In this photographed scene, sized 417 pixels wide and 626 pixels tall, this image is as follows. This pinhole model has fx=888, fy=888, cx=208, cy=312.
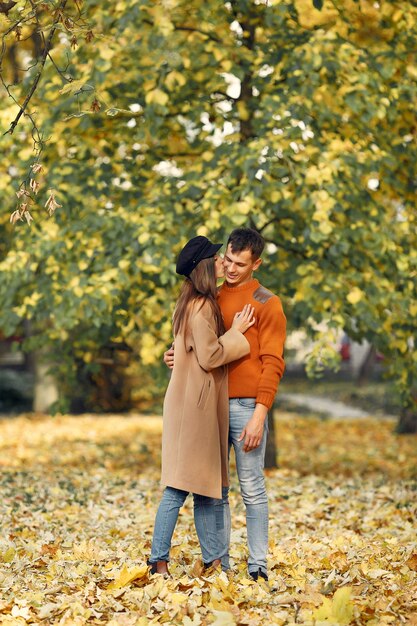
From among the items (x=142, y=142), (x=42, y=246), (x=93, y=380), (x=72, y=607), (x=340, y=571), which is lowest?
(x=93, y=380)

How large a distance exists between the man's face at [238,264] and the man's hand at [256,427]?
68 cm

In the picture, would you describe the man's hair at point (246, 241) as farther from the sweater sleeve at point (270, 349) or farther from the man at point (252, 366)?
the sweater sleeve at point (270, 349)

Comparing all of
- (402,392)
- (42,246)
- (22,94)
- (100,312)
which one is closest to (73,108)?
(22,94)

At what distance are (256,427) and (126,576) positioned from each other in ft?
3.39

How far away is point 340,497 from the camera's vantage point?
8281mm

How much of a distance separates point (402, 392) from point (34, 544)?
4.62 metres

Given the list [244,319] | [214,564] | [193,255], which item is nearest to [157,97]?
[193,255]

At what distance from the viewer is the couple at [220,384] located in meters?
4.49

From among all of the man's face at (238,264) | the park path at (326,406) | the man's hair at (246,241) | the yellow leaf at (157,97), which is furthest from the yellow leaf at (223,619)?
the park path at (326,406)

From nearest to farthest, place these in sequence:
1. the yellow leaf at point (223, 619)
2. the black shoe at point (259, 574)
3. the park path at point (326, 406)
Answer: the yellow leaf at point (223, 619) < the black shoe at point (259, 574) < the park path at point (326, 406)

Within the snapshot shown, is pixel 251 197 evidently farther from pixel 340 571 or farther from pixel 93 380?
pixel 93 380

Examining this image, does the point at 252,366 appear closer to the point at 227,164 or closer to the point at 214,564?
the point at 214,564

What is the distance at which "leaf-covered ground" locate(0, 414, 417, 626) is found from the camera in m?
4.22

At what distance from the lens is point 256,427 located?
4.44m
